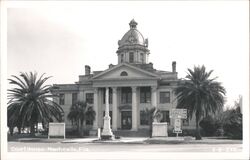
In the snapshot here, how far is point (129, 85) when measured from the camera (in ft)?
140

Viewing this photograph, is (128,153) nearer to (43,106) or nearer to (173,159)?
(173,159)

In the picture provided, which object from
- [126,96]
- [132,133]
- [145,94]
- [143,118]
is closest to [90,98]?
[126,96]

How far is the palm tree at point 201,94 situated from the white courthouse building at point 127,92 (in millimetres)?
10729

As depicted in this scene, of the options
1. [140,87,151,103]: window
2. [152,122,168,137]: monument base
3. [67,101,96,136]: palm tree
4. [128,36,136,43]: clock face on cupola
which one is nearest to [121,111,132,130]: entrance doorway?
[140,87,151,103]: window

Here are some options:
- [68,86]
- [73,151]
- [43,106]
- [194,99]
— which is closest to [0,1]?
[73,151]

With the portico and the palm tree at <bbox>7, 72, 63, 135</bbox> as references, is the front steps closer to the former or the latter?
the portico

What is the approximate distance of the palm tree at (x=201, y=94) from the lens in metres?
30.4

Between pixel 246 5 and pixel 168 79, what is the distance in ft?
82.5

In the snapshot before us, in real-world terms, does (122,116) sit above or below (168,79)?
below

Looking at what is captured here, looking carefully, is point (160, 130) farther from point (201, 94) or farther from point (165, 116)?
point (165, 116)

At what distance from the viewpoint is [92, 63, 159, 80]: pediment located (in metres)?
42.4

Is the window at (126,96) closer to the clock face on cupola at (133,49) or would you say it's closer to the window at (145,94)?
the window at (145,94)

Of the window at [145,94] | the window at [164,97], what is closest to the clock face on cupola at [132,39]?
the window at [145,94]

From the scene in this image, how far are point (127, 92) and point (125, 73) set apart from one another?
2.76 metres
